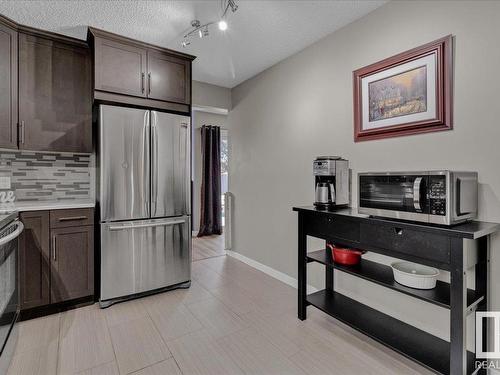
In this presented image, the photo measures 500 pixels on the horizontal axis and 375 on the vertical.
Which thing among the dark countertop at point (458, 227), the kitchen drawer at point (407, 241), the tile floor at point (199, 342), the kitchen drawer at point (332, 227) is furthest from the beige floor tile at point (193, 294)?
the dark countertop at point (458, 227)

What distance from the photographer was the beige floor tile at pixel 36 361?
1695 mm

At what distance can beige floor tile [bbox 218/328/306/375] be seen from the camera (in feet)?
5.66

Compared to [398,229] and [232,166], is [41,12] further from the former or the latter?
[398,229]

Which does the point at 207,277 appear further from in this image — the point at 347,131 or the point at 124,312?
the point at 347,131

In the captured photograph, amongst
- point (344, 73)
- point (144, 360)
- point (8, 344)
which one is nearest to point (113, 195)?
point (8, 344)

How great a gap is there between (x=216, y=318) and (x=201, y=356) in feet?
1.61

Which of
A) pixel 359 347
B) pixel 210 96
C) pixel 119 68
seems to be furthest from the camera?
pixel 210 96

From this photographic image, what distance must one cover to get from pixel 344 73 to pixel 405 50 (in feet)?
1.75

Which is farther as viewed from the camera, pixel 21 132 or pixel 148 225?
pixel 148 225

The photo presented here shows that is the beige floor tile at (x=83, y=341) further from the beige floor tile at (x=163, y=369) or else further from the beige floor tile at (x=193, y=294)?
the beige floor tile at (x=193, y=294)

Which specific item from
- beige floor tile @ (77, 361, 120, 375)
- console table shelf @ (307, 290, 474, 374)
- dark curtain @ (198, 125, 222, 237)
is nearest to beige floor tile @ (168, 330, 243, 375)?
beige floor tile @ (77, 361, 120, 375)

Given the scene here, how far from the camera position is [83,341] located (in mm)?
2010

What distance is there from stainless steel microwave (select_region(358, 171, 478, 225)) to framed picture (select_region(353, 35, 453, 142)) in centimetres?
51

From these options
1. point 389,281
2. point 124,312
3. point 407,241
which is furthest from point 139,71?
point 389,281
